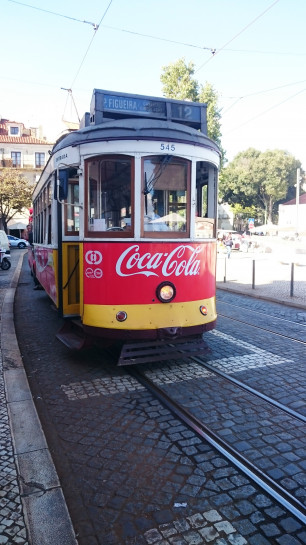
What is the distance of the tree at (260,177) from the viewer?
5775 cm

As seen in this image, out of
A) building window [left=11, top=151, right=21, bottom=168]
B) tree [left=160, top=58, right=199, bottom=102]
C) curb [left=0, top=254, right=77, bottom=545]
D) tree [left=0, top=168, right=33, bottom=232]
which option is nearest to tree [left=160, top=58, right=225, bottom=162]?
tree [left=160, top=58, right=199, bottom=102]

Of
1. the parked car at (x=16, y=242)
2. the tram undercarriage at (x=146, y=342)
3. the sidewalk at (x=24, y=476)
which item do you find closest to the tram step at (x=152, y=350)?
the tram undercarriage at (x=146, y=342)

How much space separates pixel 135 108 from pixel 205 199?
167cm

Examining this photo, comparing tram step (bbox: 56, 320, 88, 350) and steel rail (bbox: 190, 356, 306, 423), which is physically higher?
tram step (bbox: 56, 320, 88, 350)

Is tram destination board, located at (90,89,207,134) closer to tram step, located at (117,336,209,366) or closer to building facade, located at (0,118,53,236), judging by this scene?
tram step, located at (117,336,209,366)

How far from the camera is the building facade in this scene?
171 ft

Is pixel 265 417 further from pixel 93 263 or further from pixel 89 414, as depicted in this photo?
pixel 93 263

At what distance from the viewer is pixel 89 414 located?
13.6 ft

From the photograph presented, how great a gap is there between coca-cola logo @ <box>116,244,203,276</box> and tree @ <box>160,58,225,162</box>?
24090 mm

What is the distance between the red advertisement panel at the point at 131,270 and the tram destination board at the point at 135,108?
197cm

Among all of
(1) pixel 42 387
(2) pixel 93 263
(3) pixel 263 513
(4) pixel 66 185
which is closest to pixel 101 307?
(2) pixel 93 263

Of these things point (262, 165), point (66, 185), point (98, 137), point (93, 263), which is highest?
point (262, 165)

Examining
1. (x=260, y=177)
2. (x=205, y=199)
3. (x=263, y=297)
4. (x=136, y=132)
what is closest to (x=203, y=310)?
(x=205, y=199)

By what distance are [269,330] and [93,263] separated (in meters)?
4.13
